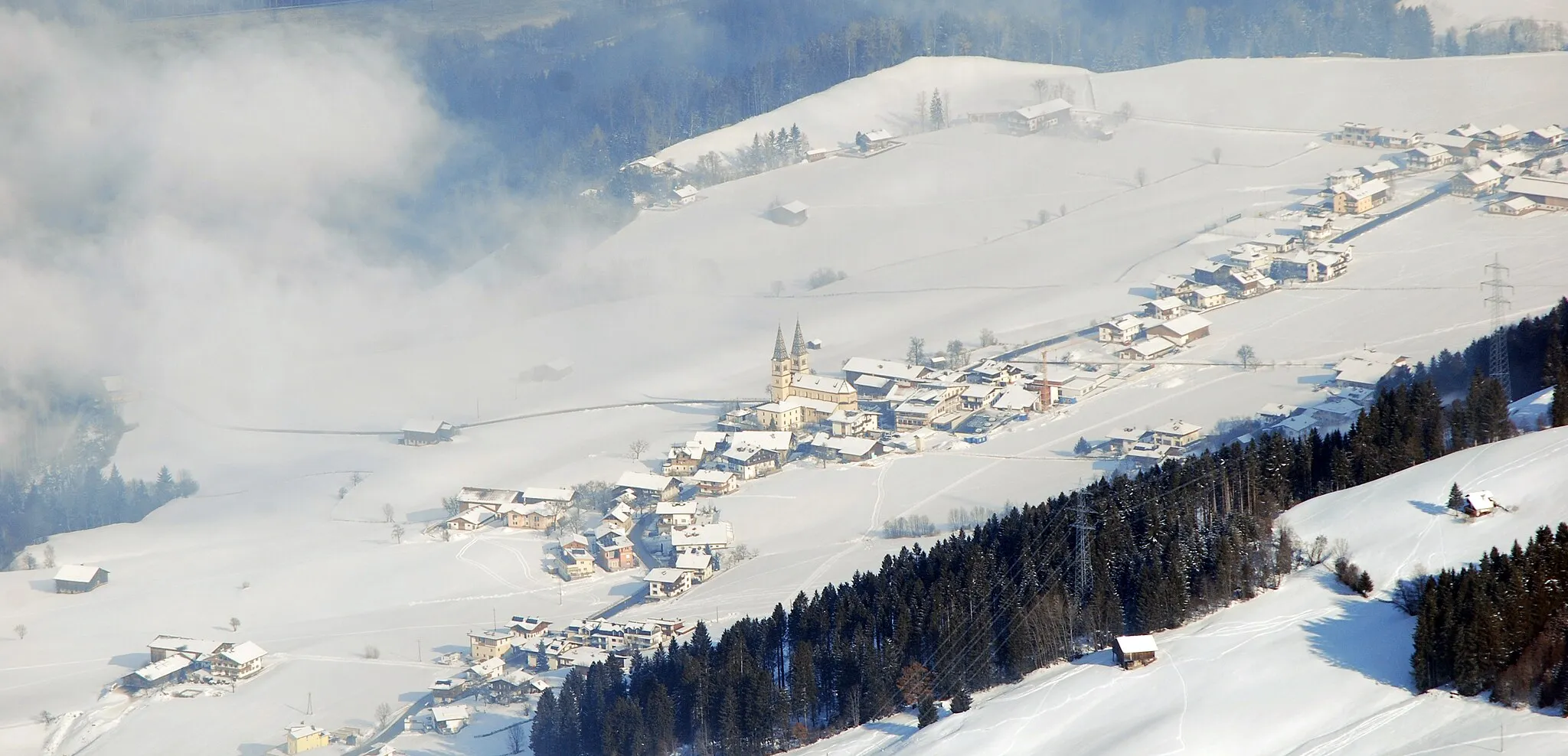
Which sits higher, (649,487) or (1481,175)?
(1481,175)

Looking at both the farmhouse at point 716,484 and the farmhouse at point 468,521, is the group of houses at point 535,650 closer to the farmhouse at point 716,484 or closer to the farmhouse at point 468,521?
the farmhouse at point 468,521

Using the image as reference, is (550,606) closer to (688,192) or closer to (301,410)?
(301,410)

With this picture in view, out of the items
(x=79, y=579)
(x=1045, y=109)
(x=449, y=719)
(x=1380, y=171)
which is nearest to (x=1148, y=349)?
(x=1380, y=171)

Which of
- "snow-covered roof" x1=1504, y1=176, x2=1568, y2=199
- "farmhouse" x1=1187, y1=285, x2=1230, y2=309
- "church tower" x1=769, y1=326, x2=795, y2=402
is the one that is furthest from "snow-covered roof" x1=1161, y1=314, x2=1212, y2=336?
"snow-covered roof" x1=1504, y1=176, x2=1568, y2=199

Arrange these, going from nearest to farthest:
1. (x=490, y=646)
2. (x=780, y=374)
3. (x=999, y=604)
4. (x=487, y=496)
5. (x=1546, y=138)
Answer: (x=999, y=604) < (x=490, y=646) < (x=487, y=496) < (x=780, y=374) < (x=1546, y=138)

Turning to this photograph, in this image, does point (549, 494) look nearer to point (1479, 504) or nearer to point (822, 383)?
point (822, 383)

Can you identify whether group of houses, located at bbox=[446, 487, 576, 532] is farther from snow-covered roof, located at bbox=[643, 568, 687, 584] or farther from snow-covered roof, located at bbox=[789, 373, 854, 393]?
snow-covered roof, located at bbox=[789, 373, 854, 393]
